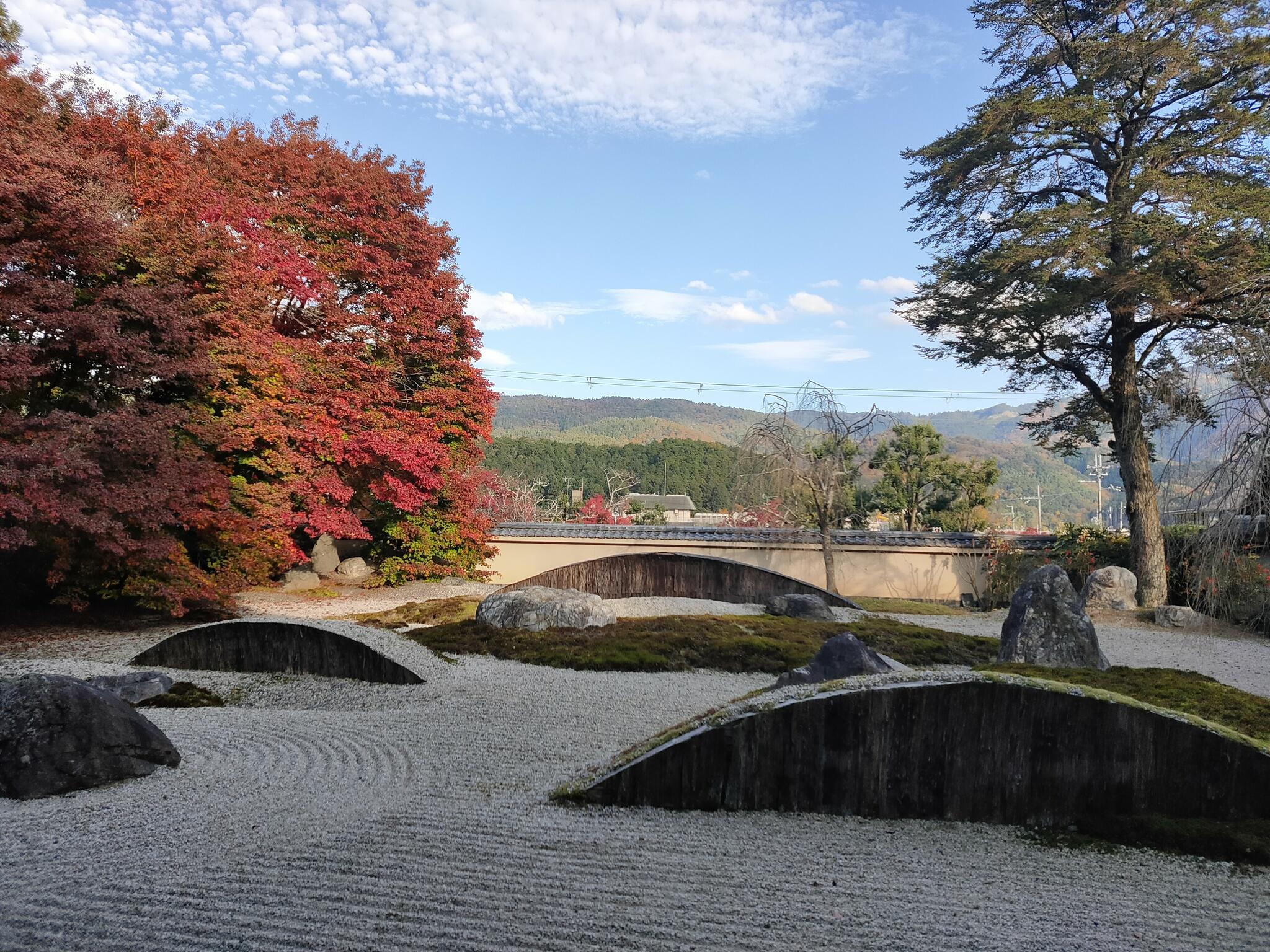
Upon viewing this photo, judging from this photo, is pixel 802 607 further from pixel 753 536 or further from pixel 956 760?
pixel 956 760

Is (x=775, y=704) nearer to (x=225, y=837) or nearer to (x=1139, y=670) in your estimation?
(x=225, y=837)

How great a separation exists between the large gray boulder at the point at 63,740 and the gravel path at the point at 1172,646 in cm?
725

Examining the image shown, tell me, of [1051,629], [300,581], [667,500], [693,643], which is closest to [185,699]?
[693,643]

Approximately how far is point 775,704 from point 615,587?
7.58 meters

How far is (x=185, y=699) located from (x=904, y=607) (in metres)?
9.65

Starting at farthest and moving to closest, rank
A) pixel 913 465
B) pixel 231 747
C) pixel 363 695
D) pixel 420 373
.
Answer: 1. pixel 913 465
2. pixel 420 373
3. pixel 363 695
4. pixel 231 747

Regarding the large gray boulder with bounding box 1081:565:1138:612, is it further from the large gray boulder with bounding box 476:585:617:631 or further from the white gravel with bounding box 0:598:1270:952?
the white gravel with bounding box 0:598:1270:952

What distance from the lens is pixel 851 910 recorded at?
2.55 m

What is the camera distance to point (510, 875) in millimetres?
2742

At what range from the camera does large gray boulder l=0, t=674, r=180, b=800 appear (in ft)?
11.3

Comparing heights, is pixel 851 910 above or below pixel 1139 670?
below

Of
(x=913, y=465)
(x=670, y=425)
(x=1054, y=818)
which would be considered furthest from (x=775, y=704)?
(x=670, y=425)

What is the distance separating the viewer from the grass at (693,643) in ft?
22.2

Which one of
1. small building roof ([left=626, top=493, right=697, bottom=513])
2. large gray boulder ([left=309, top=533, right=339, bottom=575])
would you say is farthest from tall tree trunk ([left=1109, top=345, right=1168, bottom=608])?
small building roof ([left=626, top=493, right=697, bottom=513])
